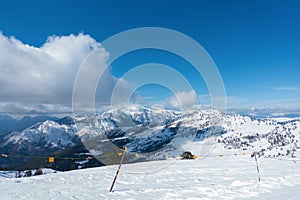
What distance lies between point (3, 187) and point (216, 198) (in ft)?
32.7

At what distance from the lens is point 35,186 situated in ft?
37.4

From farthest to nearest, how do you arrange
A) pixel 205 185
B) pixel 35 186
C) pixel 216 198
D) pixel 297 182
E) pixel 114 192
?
pixel 297 182, pixel 205 185, pixel 35 186, pixel 114 192, pixel 216 198

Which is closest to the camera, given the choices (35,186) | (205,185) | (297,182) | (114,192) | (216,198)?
(216,198)

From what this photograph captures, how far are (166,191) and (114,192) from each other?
2.49m

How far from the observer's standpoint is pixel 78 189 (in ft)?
36.3

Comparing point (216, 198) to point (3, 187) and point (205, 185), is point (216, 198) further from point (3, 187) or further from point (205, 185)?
point (3, 187)

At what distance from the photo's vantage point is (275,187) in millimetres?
11938

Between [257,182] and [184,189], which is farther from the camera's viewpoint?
[257,182]

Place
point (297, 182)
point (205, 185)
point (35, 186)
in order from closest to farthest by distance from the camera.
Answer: point (35, 186), point (205, 185), point (297, 182)

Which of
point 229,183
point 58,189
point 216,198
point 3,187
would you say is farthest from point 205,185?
point 3,187

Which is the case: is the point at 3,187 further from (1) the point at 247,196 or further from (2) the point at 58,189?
(1) the point at 247,196

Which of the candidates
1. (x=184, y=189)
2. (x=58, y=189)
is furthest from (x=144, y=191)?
(x=58, y=189)

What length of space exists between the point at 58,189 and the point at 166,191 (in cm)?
520

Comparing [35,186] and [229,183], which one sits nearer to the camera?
[35,186]
